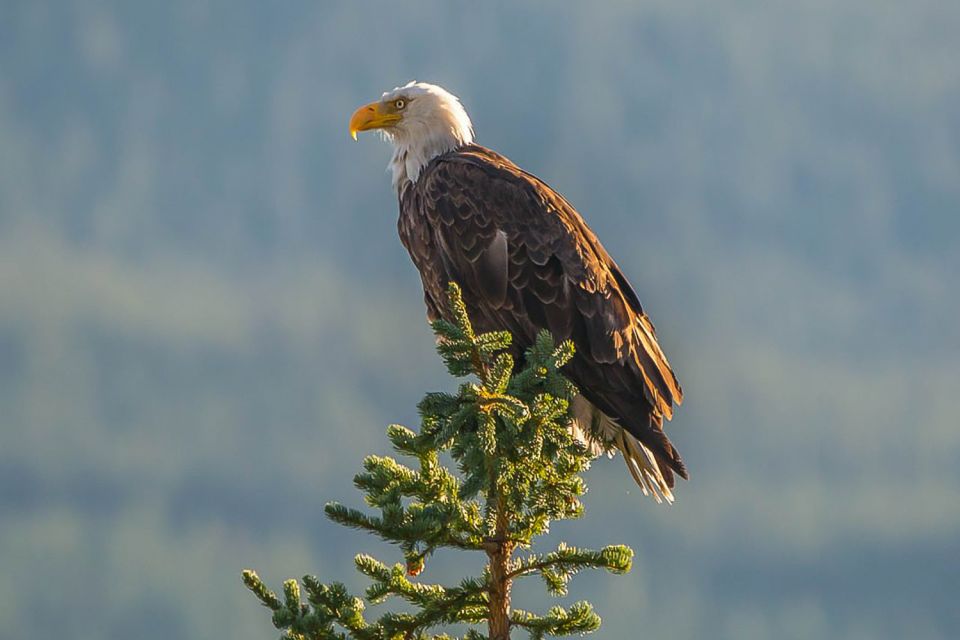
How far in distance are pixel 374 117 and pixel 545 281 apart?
2106mm

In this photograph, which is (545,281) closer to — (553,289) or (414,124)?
(553,289)

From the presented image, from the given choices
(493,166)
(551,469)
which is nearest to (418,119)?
(493,166)

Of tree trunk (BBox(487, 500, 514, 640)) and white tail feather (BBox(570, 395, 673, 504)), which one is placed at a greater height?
white tail feather (BBox(570, 395, 673, 504))

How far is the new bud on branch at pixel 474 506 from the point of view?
4484 mm

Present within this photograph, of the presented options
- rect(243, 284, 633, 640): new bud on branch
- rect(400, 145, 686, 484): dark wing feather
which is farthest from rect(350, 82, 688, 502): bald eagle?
rect(243, 284, 633, 640): new bud on branch

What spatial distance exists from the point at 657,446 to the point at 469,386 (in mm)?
2908

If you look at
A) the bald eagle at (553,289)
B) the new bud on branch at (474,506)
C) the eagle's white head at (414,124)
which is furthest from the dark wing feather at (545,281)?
the new bud on branch at (474,506)

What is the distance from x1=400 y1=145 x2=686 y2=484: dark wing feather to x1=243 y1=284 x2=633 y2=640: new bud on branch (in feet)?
7.77

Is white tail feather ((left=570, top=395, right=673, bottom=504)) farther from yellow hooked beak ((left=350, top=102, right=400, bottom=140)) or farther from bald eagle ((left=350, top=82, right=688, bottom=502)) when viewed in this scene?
yellow hooked beak ((left=350, top=102, right=400, bottom=140))

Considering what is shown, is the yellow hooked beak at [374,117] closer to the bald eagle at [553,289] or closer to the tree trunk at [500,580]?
the bald eagle at [553,289]

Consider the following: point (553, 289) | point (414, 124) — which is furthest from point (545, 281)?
point (414, 124)

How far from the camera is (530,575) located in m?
4.80

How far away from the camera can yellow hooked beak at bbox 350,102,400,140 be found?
8.77 m

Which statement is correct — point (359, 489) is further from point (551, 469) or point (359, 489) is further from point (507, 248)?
point (507, 248)
